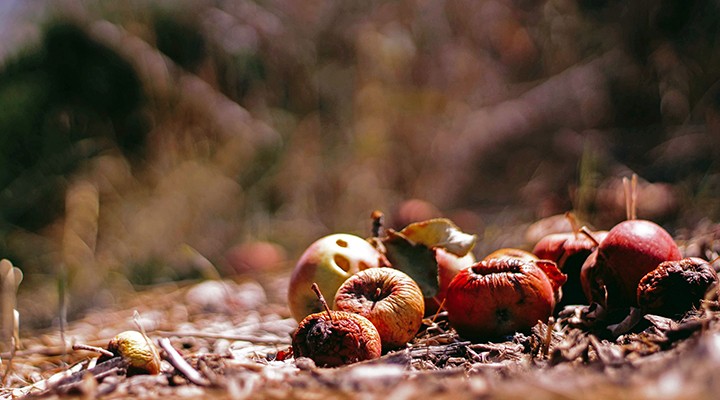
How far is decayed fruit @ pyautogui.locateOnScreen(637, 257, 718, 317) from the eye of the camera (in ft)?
7.74

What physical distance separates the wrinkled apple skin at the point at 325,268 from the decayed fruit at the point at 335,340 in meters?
0.54

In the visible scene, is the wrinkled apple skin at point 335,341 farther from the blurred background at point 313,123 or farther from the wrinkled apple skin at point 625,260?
the blurred background at point 313,123

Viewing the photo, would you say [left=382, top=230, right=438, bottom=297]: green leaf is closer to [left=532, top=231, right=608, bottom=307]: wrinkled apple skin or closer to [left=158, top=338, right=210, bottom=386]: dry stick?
[left=532, top=231, right=608, bottom=307]: wrinkled apple skin

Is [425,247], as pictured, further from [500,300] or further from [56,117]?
[56,117]

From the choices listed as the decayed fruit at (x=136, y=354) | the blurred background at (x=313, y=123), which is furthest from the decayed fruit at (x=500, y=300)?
the blurred background at (x=313, y=123)

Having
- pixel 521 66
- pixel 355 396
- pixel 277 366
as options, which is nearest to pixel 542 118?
pixel 521 66

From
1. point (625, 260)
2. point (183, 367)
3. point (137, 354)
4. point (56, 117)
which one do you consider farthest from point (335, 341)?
point (56, 117)

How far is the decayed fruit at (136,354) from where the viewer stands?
221 centimetres

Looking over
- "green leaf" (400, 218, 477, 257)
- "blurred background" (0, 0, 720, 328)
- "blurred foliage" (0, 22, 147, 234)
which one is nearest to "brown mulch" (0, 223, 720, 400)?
"green leaf" (400, 218, 477, 257)

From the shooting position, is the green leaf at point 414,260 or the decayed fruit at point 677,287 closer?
the decayed fruit at point 677,287

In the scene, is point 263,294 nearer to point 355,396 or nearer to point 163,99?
point 163,99

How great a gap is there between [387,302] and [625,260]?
0.83 m

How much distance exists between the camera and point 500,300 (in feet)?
8.21

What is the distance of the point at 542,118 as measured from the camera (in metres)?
6.70
